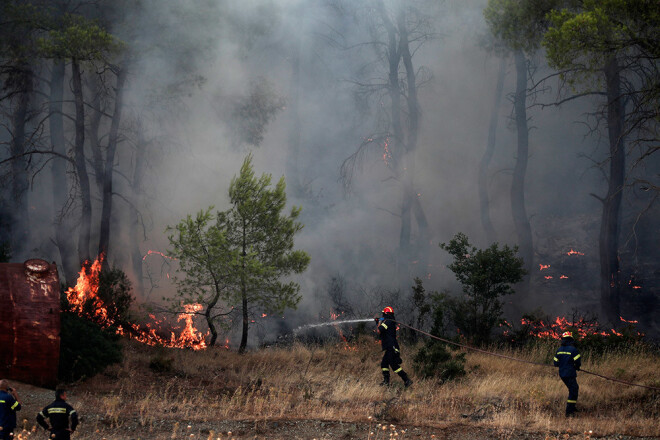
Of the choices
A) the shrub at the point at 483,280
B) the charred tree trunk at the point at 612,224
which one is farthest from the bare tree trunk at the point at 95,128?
the charred tree trunk at the point at 612,224

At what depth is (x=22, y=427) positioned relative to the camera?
24.6ft

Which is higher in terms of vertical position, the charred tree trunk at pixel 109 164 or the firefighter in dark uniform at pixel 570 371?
the charred tree trunk at pixel 109 164

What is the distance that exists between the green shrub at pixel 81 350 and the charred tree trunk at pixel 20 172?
12593 mm

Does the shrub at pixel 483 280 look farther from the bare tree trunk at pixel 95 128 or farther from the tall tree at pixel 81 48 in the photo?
the bare tree trunk at pixel 95 128

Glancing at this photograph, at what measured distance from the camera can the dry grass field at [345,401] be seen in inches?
306

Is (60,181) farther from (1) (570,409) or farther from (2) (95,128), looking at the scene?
(1) (570,409)

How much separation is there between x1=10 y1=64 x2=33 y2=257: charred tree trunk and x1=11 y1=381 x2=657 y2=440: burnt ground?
608 inches

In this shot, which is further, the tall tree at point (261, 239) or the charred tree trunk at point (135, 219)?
Result: the charred tree trunk at point (135, 219)

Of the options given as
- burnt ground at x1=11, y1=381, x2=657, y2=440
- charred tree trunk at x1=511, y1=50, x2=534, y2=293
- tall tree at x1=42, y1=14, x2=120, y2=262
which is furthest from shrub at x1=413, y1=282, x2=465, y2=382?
tall tree at x1=42, y1=14, x2=120, y2=262

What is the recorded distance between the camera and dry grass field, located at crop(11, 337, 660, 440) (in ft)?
25.5

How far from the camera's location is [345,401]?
969cm

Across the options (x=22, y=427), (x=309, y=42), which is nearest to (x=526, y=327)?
(x=22, y=427)

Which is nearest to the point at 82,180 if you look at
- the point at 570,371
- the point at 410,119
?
the point at 410,119

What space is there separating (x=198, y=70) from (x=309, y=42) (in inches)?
295
